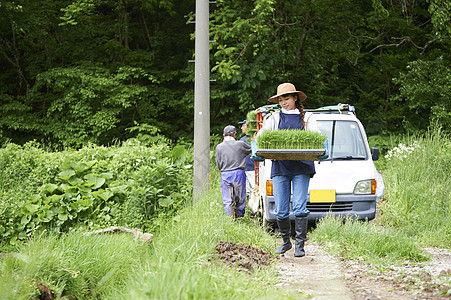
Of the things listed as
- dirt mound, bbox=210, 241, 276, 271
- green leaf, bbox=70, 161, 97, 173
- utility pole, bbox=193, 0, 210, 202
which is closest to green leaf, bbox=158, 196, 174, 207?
utility pole, bbox=193, 0, 210, 202

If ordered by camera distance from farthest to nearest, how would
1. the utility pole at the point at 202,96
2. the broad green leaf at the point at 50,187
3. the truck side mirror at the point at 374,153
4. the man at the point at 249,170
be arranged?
the man at the point at 249,170 < the broad green leaf at the point at 50,187 < the utility pole at the point at 202,96 < the truck side mirror at the point at 374,153

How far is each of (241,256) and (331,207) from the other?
12.2ft

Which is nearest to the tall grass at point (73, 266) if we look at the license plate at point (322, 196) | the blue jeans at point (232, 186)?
the blue jeans at point (232, 186)

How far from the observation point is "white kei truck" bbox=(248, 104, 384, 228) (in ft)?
29.9

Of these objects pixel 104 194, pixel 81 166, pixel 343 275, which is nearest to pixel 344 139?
pixel 104 194

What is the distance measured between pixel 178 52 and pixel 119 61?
8.16 ft

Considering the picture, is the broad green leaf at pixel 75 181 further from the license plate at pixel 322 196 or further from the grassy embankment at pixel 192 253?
the license plate at pixel 322 196

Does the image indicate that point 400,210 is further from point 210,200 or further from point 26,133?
point 26,133

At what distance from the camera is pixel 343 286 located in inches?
211

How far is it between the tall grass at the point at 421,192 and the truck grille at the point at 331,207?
883 mm

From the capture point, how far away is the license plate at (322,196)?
9.08 metres

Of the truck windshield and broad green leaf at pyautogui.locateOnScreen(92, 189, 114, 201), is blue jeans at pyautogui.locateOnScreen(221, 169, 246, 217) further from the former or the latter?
broad green leaf at pyautogui.locateOnScreen(92, 189, 114, 201)

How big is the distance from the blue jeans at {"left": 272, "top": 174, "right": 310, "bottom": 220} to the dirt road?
53 cm

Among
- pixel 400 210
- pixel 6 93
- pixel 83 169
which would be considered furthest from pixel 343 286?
pixel 6 93
